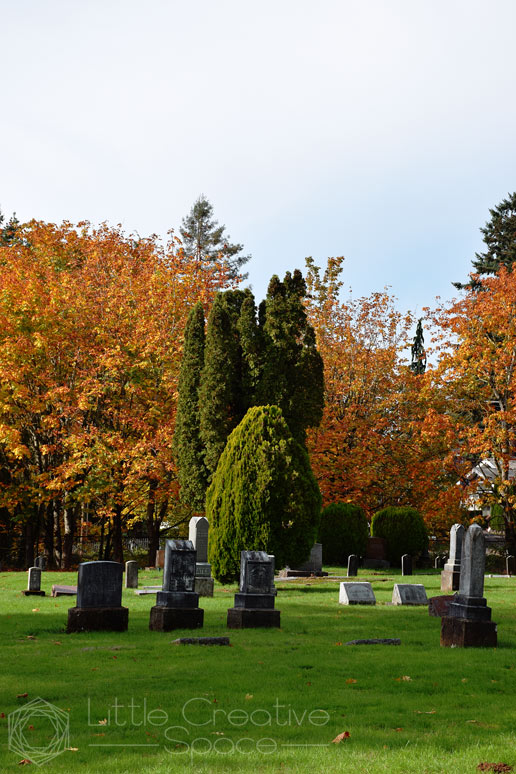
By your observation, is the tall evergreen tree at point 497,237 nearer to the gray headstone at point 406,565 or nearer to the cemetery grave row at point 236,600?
the gray headstone at point 406,565

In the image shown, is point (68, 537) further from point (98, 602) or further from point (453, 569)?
point (98, 602)

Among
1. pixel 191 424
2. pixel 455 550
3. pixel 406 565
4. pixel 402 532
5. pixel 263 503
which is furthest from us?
pixel 402 532

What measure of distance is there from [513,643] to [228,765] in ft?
23.0

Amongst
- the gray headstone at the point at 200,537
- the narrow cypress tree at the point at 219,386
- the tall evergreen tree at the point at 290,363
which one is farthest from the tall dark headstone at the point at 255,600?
the tall evergreen tree at the point at 290,363

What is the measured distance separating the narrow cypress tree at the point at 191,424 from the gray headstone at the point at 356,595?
26.7ft

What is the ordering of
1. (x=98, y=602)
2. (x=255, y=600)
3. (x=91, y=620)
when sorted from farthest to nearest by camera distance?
(x=255, y=600) → (x=98, y=602) → (x=91, y=620)

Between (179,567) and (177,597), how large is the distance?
53 cm

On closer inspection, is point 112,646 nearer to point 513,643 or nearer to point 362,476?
point 513,643

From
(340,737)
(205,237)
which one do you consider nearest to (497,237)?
(205,237)

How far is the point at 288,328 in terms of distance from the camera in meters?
24.0

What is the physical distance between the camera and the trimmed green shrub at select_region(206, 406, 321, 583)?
19.2 meters

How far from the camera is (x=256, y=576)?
1341 cm

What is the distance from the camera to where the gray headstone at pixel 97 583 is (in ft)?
40.8

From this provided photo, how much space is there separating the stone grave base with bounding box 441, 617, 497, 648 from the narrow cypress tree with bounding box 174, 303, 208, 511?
43.8 ft
